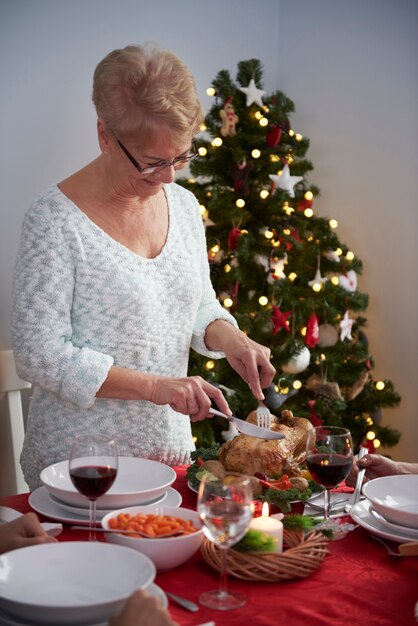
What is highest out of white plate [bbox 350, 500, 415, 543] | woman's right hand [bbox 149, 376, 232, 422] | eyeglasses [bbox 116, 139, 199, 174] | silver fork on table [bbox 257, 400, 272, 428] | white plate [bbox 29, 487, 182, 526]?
eyeglasses [bbox 116, 139, 199, 174]

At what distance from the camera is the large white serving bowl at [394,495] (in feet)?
4.50

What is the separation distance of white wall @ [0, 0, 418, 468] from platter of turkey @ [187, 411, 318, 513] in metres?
1.66

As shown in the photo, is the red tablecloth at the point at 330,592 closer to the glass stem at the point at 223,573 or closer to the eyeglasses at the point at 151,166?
the glass stem at the point at 223,573

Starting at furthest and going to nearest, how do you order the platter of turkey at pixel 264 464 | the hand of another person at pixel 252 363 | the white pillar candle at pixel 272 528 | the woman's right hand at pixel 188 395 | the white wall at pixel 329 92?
the white wall at pixel 329 92 < the hand of another person at pixel 252 363 < the woman's right hand at pixel 188 395 < the platter of turkey at pixel 264 464 < the white pillar candle at pixel 272 528

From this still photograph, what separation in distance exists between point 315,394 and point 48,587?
261 centimetres

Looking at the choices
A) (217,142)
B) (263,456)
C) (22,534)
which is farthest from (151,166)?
(217,142)

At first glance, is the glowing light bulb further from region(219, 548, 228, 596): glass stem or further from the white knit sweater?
region(219, 548, 228, 596): glass stem

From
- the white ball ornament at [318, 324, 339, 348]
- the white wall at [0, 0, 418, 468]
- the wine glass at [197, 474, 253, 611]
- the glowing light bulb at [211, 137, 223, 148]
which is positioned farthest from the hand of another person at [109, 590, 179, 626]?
the white ball ornament at [318, 324, 339, 348]

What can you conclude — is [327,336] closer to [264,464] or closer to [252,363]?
[252,363]

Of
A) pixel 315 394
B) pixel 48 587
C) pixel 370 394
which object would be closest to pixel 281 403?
pixel 315 394

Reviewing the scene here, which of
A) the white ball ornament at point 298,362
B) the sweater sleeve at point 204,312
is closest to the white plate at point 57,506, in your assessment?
the sweater sleeve at point 204,312

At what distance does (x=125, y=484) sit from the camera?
1545 millimetres

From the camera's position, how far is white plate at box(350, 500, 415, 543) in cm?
134

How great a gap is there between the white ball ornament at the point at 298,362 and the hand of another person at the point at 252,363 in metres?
1.46
